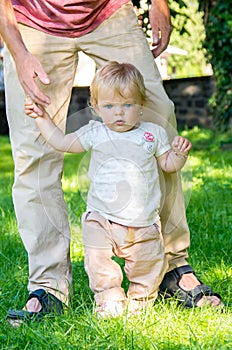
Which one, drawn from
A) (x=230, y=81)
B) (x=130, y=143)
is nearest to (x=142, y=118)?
(x=130, y=143)

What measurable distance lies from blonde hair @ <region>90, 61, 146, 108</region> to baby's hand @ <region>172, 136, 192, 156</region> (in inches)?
9.0

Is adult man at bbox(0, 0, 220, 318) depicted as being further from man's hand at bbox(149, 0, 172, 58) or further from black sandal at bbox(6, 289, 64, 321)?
man's hand at bbox(149, 0, 172, 58)

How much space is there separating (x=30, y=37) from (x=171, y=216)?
0.88 metres

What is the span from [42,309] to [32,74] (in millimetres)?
886

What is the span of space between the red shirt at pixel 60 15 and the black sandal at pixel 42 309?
1.00 m

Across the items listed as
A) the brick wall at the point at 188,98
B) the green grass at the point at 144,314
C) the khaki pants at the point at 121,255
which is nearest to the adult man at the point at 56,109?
the green grass at the point at 144,314

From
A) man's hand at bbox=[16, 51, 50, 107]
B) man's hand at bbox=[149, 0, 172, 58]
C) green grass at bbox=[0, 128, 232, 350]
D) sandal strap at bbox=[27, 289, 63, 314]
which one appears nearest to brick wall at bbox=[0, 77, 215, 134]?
green grass at bbox=[0, 128, 232, 350]

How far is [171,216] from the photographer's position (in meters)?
3.24

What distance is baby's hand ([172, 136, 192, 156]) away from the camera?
2943mm

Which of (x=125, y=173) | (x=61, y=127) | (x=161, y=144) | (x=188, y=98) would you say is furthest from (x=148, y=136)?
(x=188, y=98)

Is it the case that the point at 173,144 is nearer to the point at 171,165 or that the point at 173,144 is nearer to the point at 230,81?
the point at 171,165

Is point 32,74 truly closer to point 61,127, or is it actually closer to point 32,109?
point 32,109

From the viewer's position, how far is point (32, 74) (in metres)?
2.94

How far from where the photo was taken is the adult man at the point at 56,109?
311 cm
